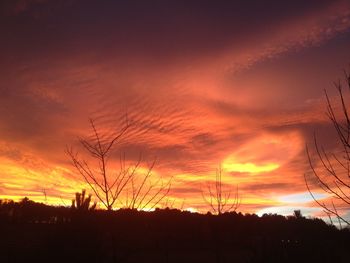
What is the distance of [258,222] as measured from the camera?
213 feet

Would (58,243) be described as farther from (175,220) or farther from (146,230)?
(175,220)

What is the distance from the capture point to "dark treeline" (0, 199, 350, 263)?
13.7 meters

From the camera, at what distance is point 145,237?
133ft

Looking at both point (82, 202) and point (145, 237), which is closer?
point (82, 202)

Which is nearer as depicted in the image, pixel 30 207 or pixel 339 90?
pixel 339 90

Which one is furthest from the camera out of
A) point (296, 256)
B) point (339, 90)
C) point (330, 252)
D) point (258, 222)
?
point (258, 222)

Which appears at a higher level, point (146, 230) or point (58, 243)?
point (146, 230)

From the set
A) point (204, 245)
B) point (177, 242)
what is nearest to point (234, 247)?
point (204, 245)

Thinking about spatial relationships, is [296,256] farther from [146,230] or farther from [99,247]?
[146,230]

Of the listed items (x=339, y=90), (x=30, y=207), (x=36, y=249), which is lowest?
(x=36, y=249)

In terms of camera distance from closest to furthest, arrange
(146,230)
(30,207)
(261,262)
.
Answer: (261,262) → (30,207) → (146,230)

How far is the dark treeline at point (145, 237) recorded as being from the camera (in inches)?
538

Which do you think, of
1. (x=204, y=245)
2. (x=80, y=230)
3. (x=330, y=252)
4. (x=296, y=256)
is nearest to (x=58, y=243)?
(x=80, y=230)

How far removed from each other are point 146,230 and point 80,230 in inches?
1181
